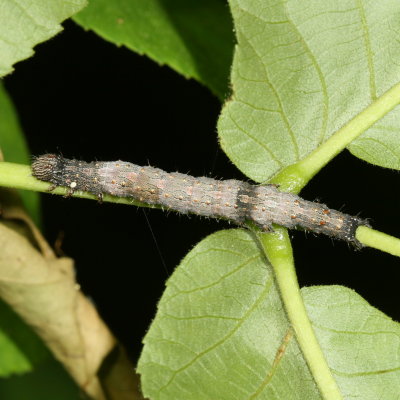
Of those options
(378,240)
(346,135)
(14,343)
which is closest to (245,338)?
(378,240)

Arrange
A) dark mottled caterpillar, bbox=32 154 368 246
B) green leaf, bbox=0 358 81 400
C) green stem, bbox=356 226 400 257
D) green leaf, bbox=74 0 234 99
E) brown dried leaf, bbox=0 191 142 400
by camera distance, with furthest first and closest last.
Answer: green leaf, bbox=0 358 81 400 → green leaf, bbox=74 0 234 99 → brown dried leaf, bbox=0 191 142 400 → dark mottled caterpillar, bbox=32 154 368 246 → green stem, bbox=356 226 400 257

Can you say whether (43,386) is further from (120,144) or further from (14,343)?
(120,144)

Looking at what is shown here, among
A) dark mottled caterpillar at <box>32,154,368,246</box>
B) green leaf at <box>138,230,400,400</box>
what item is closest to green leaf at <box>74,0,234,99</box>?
dark mottled caterpillar at <box>32,154,368,246</box>

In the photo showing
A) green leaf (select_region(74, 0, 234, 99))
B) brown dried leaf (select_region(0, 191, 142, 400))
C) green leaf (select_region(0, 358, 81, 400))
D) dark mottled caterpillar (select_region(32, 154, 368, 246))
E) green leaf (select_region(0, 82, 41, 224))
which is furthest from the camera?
green leaf (select_region(0, 358, 81, 400))

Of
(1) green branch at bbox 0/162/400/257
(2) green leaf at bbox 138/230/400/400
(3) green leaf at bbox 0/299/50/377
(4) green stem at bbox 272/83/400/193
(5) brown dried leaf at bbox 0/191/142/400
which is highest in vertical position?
(4) green stem at bbox 272/83/400/193

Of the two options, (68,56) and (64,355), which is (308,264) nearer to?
(64,355)

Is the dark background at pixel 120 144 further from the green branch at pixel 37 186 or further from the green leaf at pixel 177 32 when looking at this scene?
the green branch at pixel 37 186

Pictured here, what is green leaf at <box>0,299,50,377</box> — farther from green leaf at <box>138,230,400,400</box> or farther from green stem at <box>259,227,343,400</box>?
green stem at <box>259,227,343,400</box>
